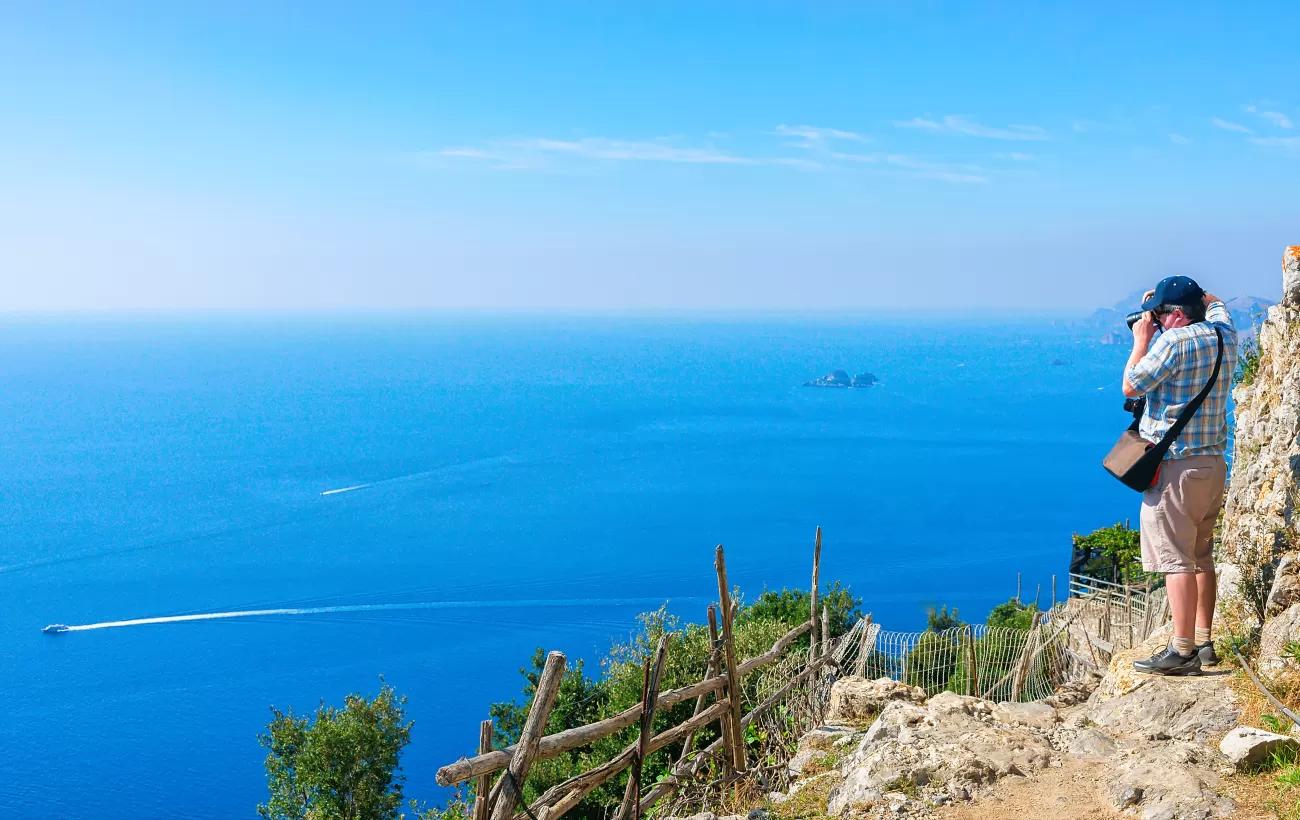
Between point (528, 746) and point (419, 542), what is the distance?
251 ft

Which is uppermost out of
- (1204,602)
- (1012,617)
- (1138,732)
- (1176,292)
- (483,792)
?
(1176,292)

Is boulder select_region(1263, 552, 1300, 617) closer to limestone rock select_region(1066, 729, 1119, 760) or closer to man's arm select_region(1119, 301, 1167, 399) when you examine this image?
limestone rock select_region(1066, 729, 1119, 760)

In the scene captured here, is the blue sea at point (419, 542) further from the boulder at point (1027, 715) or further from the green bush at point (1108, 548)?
the boulder at point (1027, 715)

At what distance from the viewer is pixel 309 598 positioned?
6725 cm

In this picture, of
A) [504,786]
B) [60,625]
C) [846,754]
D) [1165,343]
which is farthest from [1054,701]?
[60,625]

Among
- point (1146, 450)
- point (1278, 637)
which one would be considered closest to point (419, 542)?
point (1278, 637)

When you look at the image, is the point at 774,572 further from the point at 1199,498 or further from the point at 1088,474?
the point at 1199,498

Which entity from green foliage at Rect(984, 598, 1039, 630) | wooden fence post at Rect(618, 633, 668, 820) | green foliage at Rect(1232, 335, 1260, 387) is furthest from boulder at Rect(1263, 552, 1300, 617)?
green foliage at Rect(984, 598, 1039, 630)

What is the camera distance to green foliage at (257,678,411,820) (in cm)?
2642

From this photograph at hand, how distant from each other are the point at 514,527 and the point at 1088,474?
61940mm

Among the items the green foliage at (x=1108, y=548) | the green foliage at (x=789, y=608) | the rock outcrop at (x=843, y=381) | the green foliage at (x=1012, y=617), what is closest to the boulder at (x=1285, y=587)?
Result: the green foliage at (x=1012, y=617)

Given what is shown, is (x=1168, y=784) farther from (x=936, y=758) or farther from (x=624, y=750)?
(x=624, y=750)

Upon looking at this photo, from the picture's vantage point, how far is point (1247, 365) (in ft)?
22.5

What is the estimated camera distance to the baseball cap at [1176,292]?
4.88 m
